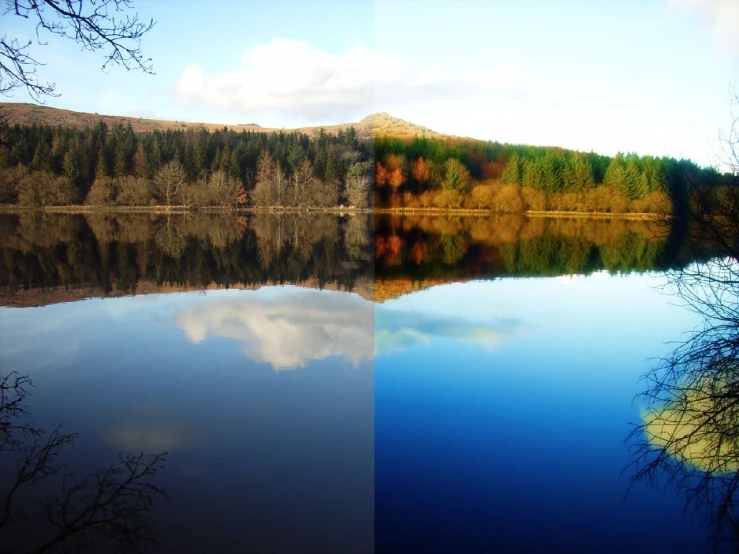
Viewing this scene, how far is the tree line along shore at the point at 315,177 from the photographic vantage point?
199ft

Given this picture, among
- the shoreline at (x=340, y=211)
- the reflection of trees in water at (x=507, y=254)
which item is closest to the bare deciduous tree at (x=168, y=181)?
the shoreline at (x=340, y=211)

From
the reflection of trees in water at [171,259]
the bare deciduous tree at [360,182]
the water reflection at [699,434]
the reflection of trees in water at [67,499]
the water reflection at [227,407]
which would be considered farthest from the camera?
the bare deciduous tree at [360,182]

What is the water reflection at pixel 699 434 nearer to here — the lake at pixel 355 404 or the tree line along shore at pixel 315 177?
the lake at pixel 355 404

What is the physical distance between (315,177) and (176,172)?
1547cm

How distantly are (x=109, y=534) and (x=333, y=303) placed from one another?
8.84 m

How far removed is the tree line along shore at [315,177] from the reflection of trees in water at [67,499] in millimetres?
57822

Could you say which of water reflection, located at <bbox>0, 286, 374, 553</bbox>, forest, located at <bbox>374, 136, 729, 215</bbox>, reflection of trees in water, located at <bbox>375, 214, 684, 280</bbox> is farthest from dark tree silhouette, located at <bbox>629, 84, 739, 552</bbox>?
forest, located at <bbox>374, 136, 729, 215</bbox>

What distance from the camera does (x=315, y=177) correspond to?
67875mm

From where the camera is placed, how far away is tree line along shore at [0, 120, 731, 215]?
60.6 metres

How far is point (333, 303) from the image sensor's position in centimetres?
1272

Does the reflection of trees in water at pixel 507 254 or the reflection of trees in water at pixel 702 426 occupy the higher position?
the reflection of trees in water at pixel 507 254

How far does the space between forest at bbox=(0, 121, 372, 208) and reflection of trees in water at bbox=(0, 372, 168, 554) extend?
196 feet

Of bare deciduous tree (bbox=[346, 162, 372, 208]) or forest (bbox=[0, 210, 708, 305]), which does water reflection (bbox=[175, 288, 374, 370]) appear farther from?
bare deciduous tree (bbox=[346, 162, 372, 208])

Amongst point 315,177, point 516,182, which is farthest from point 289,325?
point 315,177
